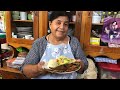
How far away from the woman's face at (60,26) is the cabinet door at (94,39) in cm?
18

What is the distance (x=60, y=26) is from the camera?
104 cm

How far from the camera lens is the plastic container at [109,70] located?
112cm

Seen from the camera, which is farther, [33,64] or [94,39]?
[94,39]

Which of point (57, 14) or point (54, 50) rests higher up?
point (57, 14)

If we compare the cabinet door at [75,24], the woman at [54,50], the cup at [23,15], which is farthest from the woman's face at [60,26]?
the cup at [23,15]

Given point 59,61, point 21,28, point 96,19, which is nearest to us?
point 59,61

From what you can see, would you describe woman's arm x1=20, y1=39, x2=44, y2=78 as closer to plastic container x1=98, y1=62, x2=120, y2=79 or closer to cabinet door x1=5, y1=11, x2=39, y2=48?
cabinet door x1=5, y1=11, x2=39, y2=48

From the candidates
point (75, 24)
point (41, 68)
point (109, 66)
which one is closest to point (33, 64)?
point (41, 68)

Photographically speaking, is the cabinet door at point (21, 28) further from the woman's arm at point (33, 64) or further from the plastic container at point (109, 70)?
the plastic container at point (109, 70)

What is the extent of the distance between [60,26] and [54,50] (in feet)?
0.42

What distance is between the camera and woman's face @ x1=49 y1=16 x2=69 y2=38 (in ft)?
3.43

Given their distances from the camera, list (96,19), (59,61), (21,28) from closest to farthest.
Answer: (59,61) → (96,19) → (21,28)

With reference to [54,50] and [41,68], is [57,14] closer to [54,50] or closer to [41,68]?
A: [54,50]

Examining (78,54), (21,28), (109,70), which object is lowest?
(109,70)
